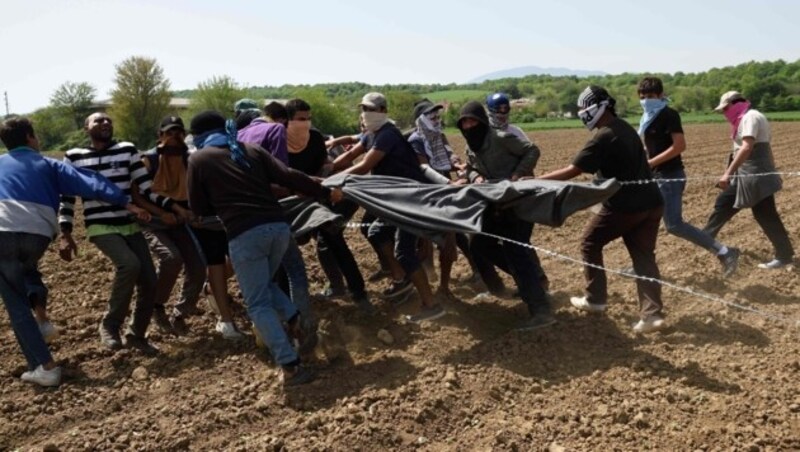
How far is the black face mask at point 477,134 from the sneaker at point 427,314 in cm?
135

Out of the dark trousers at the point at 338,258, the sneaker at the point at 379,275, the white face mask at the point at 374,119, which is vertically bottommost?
the sneaker at the point at 379,275

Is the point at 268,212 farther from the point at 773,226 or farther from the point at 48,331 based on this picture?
the point at 773,226

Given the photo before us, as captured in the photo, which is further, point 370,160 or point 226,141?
point 370,160

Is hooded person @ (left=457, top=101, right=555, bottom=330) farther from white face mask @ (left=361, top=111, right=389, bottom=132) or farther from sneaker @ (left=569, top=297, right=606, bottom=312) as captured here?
white face mask @ (left=361, top=111, right=389, bottom=132)

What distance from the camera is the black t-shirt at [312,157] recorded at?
6.08 m

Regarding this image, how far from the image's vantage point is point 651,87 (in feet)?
20.7

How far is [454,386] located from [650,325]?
5.88 feet

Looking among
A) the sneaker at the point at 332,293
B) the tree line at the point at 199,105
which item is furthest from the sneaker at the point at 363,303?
the tree line at the point at 199,105

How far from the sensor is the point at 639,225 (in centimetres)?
533

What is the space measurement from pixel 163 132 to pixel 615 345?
3.81 metres

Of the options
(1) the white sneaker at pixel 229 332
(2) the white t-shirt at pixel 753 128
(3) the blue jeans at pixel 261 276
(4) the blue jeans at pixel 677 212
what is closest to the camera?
(3) the blue jeans at pixel 261 276

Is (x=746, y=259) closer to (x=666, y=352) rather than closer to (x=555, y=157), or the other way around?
(x=666, y=352)

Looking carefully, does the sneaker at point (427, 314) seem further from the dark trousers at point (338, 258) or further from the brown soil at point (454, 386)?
the dark trousers at point (338, 258)

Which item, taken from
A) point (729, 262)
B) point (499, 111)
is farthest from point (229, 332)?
point (729, 262)
